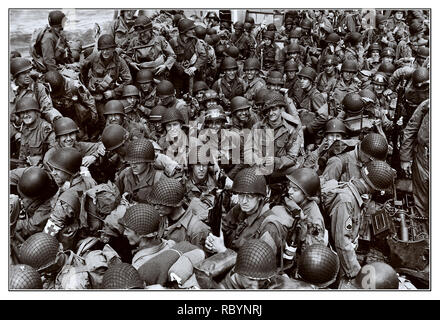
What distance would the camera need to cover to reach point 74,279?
447cm

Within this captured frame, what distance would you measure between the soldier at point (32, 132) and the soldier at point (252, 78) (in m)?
4.81

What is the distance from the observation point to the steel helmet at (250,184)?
514 centimetres

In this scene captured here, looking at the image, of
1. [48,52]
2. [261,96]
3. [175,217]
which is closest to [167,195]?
[175,217]

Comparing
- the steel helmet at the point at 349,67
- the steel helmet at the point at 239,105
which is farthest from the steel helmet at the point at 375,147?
the steel helmet at the point at 349,67

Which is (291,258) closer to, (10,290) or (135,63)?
(10,290)

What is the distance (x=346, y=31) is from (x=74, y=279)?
32.6ft

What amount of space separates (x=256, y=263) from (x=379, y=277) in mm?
1306

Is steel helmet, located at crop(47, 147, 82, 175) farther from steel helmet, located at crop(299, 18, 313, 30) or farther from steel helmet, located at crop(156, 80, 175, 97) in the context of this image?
steel helmet, located at crop(299, 18, 313, 30)

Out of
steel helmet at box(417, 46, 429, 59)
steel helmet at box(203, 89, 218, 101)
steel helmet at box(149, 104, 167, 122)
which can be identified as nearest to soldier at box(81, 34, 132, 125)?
steel helmet at box(149, 104, 167, 122)

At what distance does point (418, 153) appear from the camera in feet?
23.4

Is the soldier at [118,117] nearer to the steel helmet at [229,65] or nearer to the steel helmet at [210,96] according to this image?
the steel helmet at [210,96]

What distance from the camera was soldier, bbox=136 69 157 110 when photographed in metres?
9.38

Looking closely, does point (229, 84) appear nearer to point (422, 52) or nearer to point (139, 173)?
point (422, 52)

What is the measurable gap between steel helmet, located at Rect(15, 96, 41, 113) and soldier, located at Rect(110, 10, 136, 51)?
279 centimetres
